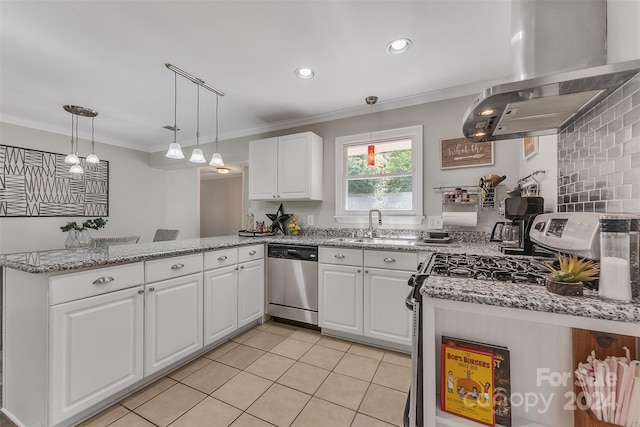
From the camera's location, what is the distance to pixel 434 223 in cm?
266

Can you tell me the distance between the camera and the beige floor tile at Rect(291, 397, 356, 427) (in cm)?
148

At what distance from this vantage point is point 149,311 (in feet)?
5.70

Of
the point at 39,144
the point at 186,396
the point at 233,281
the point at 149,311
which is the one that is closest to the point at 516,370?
the point at 186,396

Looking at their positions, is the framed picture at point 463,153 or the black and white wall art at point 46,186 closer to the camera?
the framed picture at point 463,153

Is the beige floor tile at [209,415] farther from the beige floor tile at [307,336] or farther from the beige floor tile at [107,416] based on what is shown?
the beige floor tile at [307,336]

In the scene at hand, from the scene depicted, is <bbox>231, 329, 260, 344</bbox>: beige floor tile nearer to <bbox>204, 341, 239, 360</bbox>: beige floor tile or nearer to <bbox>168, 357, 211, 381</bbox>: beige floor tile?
<bbox>204, 341, 239, 360</bbox>: beige floor tile

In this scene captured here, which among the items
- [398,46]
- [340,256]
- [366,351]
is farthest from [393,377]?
[398,46]

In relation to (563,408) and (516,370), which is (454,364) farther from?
(563,408)

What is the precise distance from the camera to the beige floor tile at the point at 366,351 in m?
2.19

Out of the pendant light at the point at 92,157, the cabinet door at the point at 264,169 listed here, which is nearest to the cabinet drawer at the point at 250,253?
the cabinet door at the point at 264,169

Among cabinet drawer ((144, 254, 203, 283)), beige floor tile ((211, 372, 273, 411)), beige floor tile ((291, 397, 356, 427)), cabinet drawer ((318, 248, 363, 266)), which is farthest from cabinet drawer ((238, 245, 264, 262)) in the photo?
beige floor tile ((291, 397, 356, 427))

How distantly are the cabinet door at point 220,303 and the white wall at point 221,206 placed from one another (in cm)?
500

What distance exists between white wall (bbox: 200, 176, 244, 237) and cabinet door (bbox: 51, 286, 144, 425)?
18.6 ft

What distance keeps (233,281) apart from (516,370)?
2.16 meters
